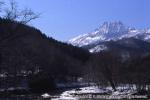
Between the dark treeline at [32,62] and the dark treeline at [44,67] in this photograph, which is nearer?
the dark treeline at [32,62]

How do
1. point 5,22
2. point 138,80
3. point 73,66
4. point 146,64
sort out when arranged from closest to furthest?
1. point 5,22
2. point 138,80
3. point 146,64
4. point 73,66

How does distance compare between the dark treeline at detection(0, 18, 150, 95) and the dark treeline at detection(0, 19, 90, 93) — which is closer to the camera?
the dark treeline at detection(0, 19, 90, 93)

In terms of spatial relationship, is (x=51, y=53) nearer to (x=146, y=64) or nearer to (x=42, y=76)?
(x=146, y=64)

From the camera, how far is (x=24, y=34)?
29.5 meters

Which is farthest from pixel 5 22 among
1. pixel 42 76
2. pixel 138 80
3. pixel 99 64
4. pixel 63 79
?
pixel 63 79

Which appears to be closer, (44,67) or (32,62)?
(32,62)

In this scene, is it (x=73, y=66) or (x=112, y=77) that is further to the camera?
(x=73, y=66)

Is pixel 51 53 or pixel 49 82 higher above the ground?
pixel 51 53

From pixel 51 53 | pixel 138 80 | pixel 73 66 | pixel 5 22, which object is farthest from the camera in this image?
pixel 73 66

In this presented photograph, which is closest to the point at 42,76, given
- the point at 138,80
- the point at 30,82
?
the point at 30,82

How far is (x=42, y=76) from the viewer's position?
92.7 metres

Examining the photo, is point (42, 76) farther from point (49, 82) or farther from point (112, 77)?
point (112, 77)

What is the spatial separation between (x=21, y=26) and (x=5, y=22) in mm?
1138

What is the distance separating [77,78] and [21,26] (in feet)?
524
